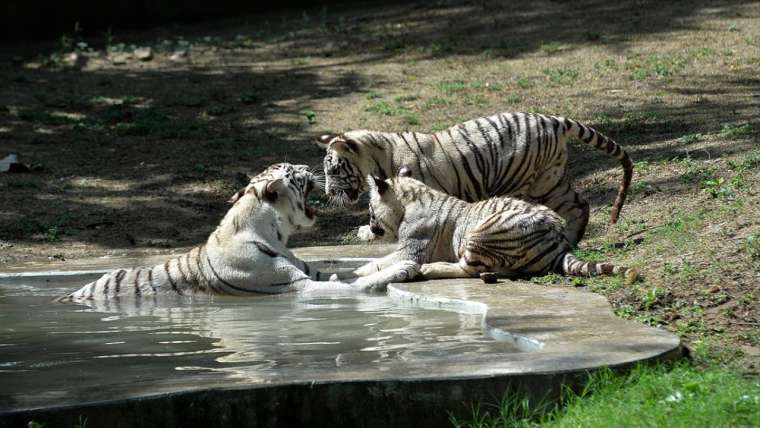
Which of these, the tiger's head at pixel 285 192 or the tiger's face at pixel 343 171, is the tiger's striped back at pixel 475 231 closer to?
the tiger's head at pixel 285 192

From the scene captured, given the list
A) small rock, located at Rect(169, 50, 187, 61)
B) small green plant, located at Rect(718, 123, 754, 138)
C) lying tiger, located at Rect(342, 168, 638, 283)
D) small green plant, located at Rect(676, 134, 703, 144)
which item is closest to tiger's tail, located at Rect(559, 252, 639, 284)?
lying tiger, located at Rect(342, 168, 638, 283)

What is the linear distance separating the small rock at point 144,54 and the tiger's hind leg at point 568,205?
10.3 meters

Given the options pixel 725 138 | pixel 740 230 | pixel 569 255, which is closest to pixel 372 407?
pixel 569 255

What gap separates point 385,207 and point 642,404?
3.63m

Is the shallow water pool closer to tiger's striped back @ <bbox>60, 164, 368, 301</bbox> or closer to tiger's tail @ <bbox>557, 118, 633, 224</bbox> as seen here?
tiger's striped back @ <bbox>60, 164, 368, 301</bbox>

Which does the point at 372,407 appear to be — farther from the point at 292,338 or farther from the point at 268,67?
the point at 268,67

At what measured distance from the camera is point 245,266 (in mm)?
7488

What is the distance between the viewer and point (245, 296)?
7512mm

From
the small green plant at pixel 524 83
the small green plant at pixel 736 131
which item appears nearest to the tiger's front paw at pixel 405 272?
the small green plant at pixel 736 131

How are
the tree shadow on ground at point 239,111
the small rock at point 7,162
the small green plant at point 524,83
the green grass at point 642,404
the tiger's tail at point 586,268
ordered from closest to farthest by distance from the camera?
the green grass at point 642,404 → the tiger's tail at point 586,268 → the tree shadow on ground at point 239,111 → the small rock at point 7,162 → the small green plant at point 524,83

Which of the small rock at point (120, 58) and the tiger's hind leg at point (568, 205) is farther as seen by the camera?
the small rock at point (120, 58)

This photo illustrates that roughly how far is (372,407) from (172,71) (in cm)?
1326

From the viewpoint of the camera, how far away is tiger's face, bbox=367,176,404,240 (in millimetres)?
7699

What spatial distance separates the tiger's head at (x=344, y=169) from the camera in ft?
28.1
